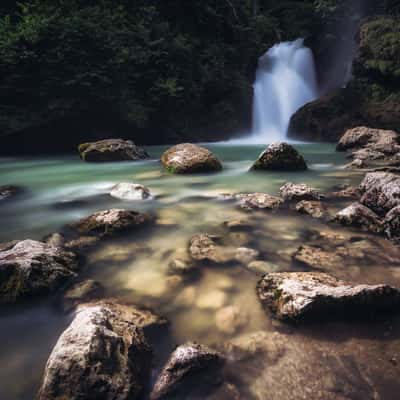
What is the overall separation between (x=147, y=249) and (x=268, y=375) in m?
1.73

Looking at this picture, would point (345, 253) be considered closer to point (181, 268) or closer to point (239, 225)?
point (239, 225)

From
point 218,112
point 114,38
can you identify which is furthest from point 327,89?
point 114,38

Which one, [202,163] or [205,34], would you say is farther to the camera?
[205,34]

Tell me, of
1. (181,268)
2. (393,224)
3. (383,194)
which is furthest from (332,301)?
(383,194)

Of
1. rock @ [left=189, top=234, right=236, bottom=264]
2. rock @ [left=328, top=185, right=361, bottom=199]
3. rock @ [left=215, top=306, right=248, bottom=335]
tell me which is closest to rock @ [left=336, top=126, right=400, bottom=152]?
rock @ [left=328, top=185, right=361, bottom=199]

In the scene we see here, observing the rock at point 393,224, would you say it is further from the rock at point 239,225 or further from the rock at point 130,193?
the rock at point 130,193

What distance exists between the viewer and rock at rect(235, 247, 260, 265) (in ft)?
→ 8.85

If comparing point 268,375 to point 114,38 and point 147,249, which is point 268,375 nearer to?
point 147,249

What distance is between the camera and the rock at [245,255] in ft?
8.85

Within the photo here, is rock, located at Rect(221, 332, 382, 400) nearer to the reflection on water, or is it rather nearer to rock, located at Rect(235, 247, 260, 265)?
the reflection on water

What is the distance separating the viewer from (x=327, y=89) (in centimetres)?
1984

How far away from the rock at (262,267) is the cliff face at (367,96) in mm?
13103

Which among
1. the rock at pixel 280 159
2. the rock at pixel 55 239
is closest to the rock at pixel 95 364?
the rock at pixel 55 239

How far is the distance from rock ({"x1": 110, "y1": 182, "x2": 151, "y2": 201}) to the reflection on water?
Answer: 0.21 meters
